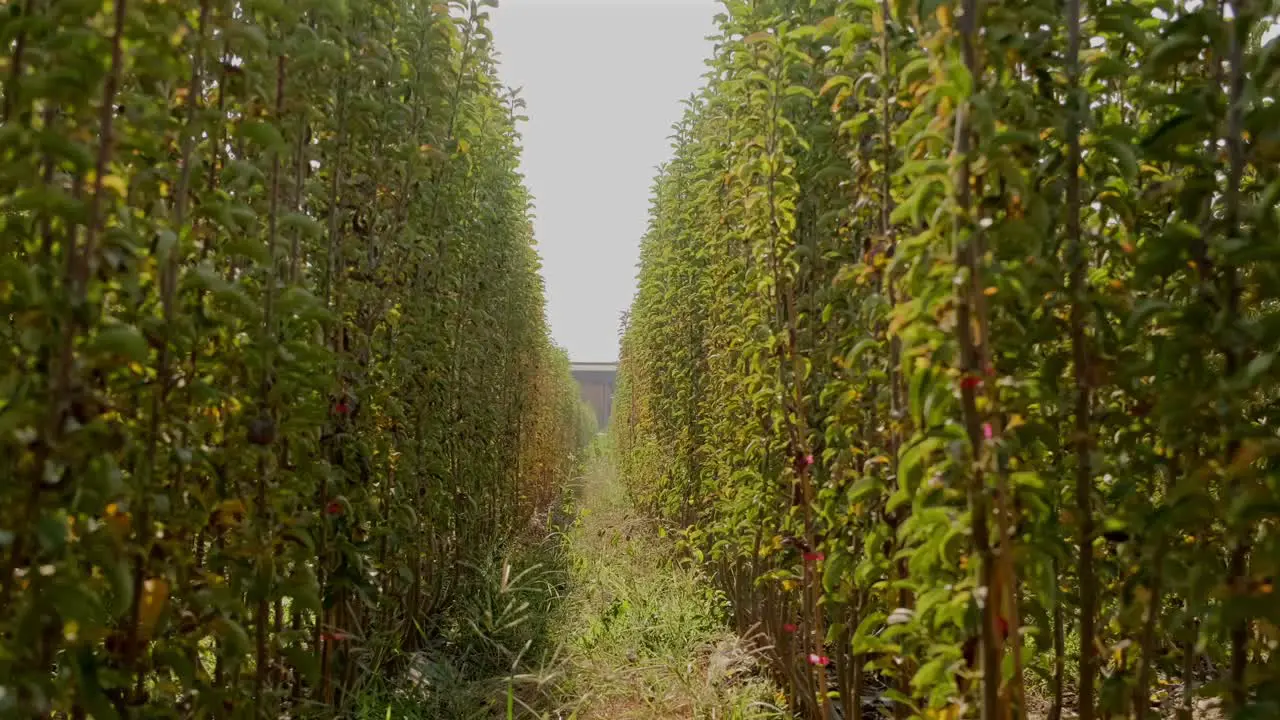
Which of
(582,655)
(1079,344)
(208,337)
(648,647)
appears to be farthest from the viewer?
(648,647)

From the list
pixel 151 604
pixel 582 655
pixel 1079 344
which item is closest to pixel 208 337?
pixel 151 604

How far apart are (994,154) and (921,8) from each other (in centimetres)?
38

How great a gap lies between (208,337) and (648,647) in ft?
14.0

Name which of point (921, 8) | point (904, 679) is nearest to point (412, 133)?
point (921, 8)

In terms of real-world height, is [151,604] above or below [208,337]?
below

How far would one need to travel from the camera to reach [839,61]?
4.05 metres

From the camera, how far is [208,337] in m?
2.33

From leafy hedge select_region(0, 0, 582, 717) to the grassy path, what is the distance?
133 centimetres

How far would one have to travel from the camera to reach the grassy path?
15.1 ft

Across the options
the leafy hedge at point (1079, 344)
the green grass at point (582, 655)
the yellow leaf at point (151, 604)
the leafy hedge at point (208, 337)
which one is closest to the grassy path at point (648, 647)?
the green grass at point (582, 655)

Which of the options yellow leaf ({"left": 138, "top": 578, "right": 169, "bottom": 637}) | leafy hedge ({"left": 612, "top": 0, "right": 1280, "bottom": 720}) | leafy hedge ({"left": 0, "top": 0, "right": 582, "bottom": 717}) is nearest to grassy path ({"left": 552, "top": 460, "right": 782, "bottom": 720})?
leafy hedge ({"left": 0, "top": 0, "right": 582, "bottom": 717})

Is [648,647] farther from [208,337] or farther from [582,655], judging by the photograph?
[208,337]

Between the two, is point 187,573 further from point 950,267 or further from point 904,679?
point 904,679

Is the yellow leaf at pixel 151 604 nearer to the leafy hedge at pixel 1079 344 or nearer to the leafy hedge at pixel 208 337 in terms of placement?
the leafy hedge at pixel 208 337
